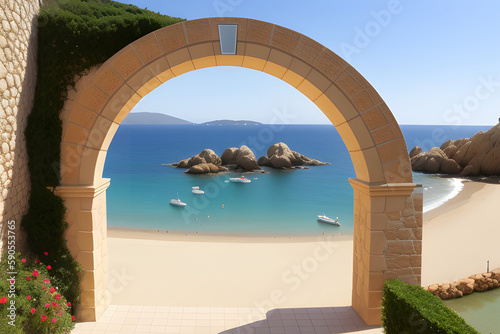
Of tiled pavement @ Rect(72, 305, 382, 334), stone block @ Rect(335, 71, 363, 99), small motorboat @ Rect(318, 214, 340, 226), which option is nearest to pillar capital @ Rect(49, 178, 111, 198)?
tiled pavement @ Rect(72, 305, 382, 334)

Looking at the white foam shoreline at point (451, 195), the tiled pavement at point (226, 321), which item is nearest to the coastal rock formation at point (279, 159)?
the white foam shoreline at point (451, 195)

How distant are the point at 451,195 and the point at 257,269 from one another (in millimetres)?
25578

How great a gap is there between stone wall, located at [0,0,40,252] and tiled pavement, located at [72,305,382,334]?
2.05 metres

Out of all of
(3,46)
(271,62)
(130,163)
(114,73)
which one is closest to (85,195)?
(114,73)

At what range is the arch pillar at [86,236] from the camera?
5.68m

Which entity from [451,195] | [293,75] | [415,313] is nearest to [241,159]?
[451,195]

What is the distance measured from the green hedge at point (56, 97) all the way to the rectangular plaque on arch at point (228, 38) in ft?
4.93

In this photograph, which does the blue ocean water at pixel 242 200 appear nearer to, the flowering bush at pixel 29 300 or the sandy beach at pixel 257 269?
the sandy beach at pixel 257 269

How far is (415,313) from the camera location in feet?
15.0

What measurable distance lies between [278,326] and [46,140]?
5.23 m

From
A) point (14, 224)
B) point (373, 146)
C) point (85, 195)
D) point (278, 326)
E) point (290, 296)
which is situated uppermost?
point (373, 146)

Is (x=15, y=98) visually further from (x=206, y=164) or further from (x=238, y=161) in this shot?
(x=238, y=161)

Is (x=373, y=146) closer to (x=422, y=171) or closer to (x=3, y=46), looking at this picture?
(x=3, y=46)

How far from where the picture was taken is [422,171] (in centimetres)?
4150
